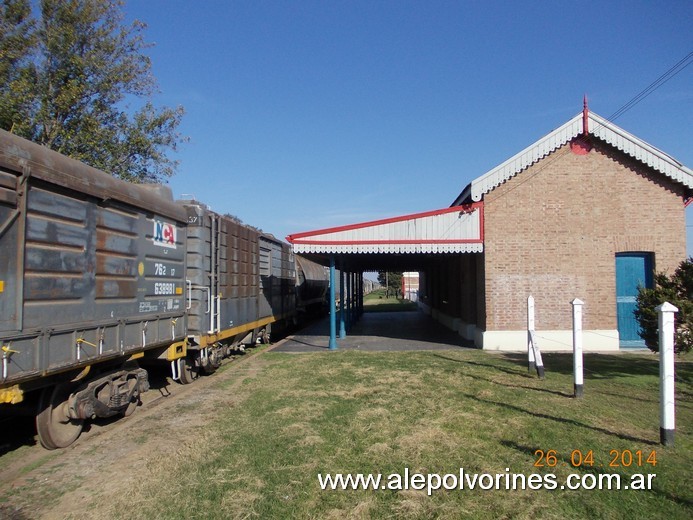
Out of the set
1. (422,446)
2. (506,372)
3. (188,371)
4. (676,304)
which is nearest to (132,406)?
(188,371)

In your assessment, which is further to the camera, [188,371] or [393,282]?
[393,282]

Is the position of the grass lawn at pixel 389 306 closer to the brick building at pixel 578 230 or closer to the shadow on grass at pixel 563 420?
the brick building at pixel 578 230

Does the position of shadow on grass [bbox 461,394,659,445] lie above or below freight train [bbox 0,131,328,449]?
below

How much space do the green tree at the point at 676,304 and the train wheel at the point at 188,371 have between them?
849cm

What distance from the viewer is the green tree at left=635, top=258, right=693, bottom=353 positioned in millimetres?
8563

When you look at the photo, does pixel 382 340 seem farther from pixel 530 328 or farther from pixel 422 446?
pixel 422 446

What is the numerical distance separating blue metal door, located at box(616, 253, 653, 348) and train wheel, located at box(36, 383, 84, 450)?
45.3 ft

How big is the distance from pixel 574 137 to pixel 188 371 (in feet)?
39.0

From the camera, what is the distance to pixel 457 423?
265 inches

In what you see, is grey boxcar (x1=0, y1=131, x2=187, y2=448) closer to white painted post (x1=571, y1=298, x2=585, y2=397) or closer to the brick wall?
white painted post (x1=571, y1=298, x2=585, y2=397)

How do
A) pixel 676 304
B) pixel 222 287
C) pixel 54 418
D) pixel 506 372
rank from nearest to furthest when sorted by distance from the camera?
pixel 54 418 < pixel 676 304 < pixel 506 372 < pixel 222 287

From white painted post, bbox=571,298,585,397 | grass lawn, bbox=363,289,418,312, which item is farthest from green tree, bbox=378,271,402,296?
white painted post, bbox=571,298,585,397

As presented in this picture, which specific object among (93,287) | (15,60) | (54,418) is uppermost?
(15,60)

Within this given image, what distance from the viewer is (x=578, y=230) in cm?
1434
